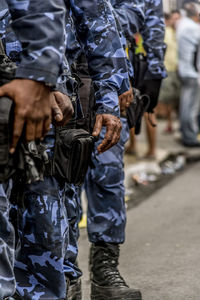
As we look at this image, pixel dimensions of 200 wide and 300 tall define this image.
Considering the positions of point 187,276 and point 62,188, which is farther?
point 187,276

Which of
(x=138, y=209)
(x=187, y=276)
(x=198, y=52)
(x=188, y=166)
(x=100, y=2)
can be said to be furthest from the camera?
(x=198, y=52)

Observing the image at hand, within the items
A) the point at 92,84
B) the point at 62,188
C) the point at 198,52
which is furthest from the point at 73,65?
the point at 198,52

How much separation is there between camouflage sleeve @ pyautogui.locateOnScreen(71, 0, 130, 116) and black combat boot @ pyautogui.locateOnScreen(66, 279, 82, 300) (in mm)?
819

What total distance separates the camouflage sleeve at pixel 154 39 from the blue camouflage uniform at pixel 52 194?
1253 mm

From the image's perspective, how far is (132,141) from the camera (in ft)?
28.6

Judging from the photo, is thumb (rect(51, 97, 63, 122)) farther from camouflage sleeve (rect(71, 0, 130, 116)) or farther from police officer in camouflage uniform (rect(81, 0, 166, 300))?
police officer in camouflage uniform (rect(81, 0, 166, 300))

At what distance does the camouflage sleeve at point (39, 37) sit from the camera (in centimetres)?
220

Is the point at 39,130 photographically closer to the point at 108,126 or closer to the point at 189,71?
the point at 108,126

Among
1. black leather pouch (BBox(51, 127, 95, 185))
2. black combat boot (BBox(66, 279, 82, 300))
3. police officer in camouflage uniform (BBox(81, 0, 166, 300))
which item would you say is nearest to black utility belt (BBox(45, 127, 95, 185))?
black leather pouch (BBox(51, 127, 95, 185))

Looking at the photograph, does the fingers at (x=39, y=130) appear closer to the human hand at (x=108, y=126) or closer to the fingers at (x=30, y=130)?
the fingers at (x=30, y=130)

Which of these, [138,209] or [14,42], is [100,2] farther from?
[138,209]

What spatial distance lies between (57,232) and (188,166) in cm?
602

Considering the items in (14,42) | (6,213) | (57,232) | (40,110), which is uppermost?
(14,42)

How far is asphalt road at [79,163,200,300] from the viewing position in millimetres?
3912
